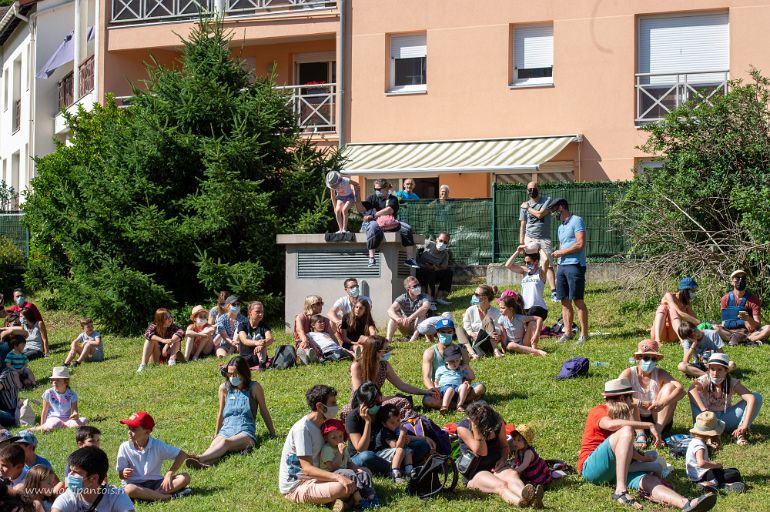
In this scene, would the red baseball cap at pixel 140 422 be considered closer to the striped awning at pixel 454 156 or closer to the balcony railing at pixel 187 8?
the striped awning at pixel 454 156

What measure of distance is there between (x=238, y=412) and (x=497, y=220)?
12.1 metres

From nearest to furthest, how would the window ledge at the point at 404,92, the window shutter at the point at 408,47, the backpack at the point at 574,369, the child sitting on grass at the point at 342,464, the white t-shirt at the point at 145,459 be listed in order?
1. the child sitting on grass at the point at 342,464
2. the white t-shirt at the point at 145,459
3. the backpack at the point at 574,369
4. the window ledge at the point at 404,92
5. the window shutter at the point at 408,47

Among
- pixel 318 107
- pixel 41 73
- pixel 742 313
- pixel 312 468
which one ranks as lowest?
pixel 312 468

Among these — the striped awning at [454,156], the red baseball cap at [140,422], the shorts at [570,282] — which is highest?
the striped awning at [454,156]

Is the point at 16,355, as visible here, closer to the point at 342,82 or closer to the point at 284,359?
the point at 284,359

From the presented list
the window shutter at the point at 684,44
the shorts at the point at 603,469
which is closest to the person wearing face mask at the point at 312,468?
the shorts at the point at 603,469

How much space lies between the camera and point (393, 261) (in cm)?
1959

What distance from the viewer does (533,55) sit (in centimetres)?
2683

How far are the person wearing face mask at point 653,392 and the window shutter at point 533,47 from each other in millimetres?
15718

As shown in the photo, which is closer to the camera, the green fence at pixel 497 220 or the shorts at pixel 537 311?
the shorts at pixel 537 311

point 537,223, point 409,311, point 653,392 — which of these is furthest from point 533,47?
point 653,392

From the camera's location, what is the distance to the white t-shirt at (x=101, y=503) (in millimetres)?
8164

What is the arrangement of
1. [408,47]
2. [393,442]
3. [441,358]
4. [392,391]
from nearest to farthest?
[393,442] → [441,358] → [392,391] → [408,47]

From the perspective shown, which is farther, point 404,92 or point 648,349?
point 404,92
